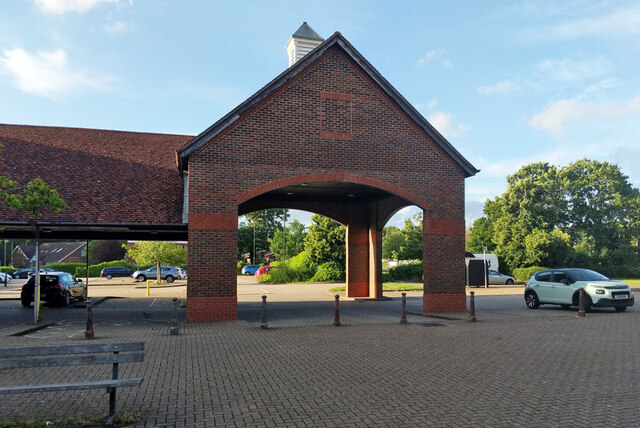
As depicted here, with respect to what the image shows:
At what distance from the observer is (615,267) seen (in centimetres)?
5447

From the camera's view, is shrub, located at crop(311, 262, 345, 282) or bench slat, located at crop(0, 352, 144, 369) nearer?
bench slat, located at crop(0, 352, 144, 369)

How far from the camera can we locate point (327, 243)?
4588cm

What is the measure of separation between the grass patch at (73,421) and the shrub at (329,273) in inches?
1514

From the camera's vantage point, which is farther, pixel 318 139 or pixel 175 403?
pixel 318 139

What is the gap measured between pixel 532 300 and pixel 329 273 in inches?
1010

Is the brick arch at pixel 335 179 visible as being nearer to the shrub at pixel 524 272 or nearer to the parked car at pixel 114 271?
the shrub at pixel 524 272

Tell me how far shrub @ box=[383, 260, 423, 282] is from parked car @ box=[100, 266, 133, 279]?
3202 cm

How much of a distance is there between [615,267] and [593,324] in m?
47.0

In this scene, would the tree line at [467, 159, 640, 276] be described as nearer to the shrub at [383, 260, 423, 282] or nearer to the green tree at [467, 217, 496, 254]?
the green tree at [467, 217, 496, 254]

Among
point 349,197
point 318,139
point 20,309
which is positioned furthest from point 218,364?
point 20,309

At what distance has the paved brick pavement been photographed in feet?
19.5

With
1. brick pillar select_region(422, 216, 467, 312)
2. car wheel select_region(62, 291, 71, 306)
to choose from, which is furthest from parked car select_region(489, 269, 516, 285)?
car wheel select_region(62, 291, 71, 306)

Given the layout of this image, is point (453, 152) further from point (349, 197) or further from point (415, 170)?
point (349, 197)

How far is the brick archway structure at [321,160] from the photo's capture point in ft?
49.3
